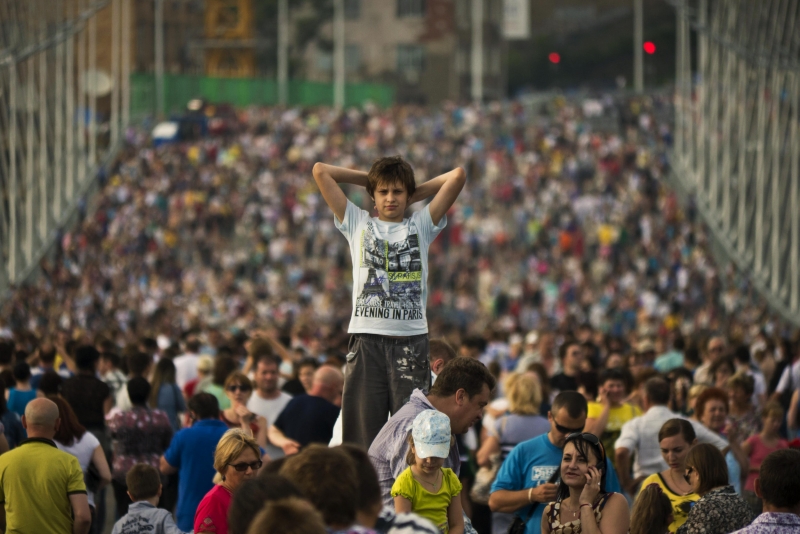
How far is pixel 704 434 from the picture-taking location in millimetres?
10133

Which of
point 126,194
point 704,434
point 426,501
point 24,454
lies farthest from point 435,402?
point 126,194

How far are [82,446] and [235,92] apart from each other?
58.7m

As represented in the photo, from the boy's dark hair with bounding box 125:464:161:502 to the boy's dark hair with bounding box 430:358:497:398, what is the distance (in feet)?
6.88

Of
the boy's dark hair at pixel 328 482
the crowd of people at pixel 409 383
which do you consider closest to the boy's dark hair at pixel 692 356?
the crowd of people at pixel 409 383

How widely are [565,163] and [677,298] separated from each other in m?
12.1

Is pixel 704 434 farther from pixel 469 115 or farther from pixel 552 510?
pixel 469 115

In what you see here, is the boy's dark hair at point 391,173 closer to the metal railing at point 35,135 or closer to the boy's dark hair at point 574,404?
the boy's dark hair at point 574,404

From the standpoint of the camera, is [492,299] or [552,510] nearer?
[552,510]

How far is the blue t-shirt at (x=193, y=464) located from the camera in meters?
9.53

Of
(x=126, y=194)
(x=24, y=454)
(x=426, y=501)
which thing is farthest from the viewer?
(x=126, y=194)

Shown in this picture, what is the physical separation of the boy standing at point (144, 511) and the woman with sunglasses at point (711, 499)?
284cm

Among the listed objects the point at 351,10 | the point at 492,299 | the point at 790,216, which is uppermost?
the point at 351,10

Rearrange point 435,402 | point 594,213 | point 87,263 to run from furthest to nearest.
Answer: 1. point 594,213
2. point 87,263
3. point 435,402

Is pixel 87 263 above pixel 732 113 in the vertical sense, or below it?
below
